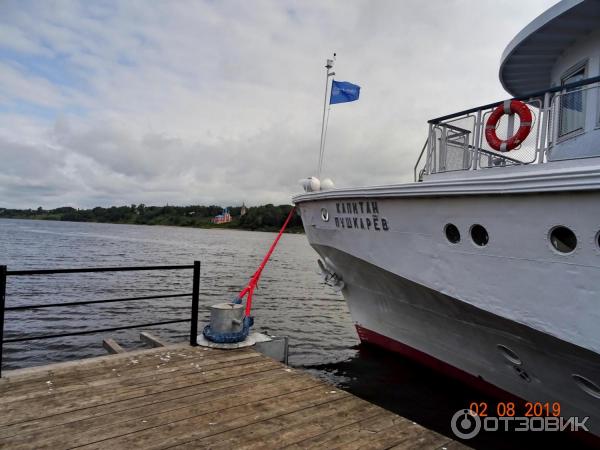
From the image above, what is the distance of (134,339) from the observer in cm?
1130

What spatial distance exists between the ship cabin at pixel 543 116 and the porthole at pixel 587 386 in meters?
2.21

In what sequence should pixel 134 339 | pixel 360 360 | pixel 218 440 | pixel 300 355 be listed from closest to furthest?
1. pixel 218 440
2. pixel 360 360
3. pixel 300 355
4. pixel 134 339

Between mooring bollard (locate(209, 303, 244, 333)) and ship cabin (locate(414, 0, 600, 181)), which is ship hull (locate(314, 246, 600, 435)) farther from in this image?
mooring bollard (locate(209, 303, 244, 333))

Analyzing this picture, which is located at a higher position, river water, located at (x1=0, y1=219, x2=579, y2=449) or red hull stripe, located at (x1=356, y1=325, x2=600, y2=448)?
red hull stripe, located at (x1=356, y1=325, x2=600, y2=448)

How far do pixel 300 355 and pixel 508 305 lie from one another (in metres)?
6.26

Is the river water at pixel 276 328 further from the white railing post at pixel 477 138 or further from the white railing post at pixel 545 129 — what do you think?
the white railing post at pixel 545 129

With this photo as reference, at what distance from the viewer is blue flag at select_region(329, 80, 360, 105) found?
7.85m

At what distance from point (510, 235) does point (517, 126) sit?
1.27 meters

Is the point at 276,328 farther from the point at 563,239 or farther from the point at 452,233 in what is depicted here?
the point at 563,239

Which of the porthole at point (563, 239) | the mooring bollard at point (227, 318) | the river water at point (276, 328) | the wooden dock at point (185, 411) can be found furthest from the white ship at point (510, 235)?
A: the mooring bollard at point (227, 318)

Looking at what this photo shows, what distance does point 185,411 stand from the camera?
11.9 ft

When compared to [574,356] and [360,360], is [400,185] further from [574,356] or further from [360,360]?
[360,360]

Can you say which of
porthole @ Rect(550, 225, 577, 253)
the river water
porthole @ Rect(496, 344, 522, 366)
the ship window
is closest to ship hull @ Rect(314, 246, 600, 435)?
porthole @ Rect(496, 344, 522, 366)

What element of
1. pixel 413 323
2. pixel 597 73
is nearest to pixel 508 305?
pixel 413 323
